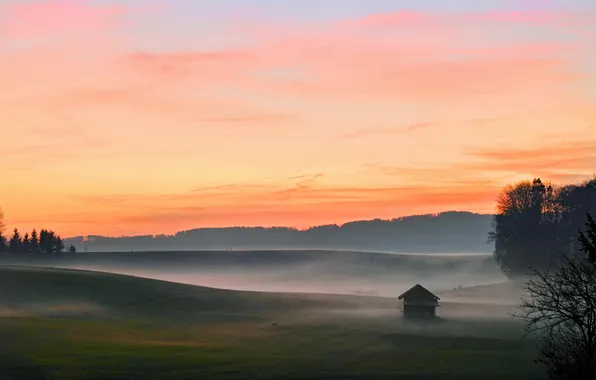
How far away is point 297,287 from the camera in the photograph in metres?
195

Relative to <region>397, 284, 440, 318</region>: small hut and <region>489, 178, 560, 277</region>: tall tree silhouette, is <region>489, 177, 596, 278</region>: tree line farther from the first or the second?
<region>397, 284, 440, 318</region>: small hut

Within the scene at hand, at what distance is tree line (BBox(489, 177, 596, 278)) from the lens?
12494 centimetres

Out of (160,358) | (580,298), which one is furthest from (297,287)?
(580,298)

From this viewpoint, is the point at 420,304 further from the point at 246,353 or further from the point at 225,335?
the point at 246,353

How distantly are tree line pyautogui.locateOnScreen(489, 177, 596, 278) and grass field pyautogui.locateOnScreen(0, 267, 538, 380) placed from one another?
50.0 ft

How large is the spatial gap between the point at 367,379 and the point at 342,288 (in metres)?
141

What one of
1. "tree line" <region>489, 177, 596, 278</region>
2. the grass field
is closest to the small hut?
the grass field

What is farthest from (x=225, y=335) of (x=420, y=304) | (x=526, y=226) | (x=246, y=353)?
(x=526, y=226)

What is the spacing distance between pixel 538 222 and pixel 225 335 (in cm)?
6814

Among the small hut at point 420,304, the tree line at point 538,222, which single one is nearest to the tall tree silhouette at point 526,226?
the tree line at point 538,222

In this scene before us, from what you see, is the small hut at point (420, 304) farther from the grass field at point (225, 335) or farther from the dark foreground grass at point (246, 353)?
the dark foreground grass at point (246, 353)

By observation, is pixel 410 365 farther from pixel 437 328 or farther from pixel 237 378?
pixel 437 328

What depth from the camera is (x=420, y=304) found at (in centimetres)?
9788

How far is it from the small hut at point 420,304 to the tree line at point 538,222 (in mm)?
27902
